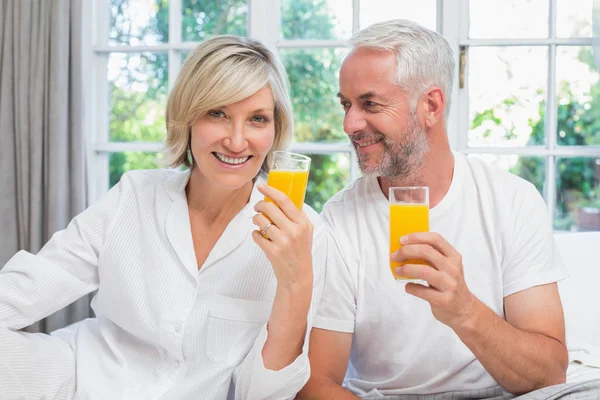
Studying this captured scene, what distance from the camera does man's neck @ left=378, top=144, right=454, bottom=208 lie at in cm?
213

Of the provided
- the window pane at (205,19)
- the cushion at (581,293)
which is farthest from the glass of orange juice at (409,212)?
the window pane at (205,19)

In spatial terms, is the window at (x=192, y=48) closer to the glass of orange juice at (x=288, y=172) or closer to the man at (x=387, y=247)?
the man at (x=387, y=247)

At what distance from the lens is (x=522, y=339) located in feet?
6.07

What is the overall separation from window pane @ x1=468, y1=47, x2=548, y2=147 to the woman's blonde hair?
1587 mm

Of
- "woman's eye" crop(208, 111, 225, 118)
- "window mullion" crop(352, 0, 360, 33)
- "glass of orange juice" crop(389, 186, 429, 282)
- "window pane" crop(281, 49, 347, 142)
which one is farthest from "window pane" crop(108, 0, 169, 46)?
"glass of orange juice" crop(389, 186, 429, 282)

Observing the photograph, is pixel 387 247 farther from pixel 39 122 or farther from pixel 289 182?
pixel 39 122

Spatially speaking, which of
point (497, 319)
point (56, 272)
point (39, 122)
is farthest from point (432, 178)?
point (39, 122)

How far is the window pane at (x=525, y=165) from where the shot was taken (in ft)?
11.1

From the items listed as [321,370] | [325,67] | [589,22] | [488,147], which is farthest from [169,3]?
[321,370]

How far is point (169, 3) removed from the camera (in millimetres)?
3543

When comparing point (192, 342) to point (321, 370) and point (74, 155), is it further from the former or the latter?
point (74, 155)

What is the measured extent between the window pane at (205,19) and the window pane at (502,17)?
3.83ft

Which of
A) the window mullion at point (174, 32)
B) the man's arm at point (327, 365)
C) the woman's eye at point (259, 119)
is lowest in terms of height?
the man's arm at point (327, 365)

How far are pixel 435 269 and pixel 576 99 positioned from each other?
7.00 feet
